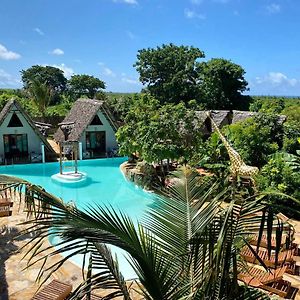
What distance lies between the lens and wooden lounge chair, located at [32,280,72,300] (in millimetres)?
7305

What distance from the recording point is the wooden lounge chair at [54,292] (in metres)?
7.30

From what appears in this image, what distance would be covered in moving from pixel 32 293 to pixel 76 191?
1151 cm

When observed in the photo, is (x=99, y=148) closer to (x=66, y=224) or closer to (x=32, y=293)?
(x=32, y=293)

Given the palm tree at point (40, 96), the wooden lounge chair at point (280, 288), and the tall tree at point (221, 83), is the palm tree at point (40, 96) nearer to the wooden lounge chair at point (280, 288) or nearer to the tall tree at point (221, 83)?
the tall tree at point (221, 83)

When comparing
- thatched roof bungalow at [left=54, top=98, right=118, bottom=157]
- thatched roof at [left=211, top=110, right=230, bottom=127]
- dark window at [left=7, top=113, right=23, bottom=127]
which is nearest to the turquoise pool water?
thatched roof bungalow at [left=54, top=98, right=118, bottom=157]

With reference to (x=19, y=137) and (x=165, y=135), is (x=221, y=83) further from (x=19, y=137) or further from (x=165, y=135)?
(x=165, y=135)

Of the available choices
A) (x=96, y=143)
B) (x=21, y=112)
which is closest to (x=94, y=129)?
(x=96, y=143)

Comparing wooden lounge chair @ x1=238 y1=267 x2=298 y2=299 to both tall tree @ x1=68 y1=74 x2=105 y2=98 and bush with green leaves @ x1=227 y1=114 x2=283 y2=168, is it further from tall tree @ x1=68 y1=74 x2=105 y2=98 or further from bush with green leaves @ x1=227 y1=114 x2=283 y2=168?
tall tree @ x1=68 y1=74 x2=105 y2=98

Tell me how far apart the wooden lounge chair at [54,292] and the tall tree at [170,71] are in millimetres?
31685

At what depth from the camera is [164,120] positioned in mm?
18375

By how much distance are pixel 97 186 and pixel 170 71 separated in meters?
22.7

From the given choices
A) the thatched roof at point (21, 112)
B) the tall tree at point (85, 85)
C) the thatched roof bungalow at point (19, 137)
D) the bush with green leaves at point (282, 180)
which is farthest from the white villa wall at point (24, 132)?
the tall tree at point (85, 85)

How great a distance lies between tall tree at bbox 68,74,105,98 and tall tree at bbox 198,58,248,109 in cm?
2213

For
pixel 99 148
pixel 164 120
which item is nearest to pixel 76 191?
pixel 164 120
